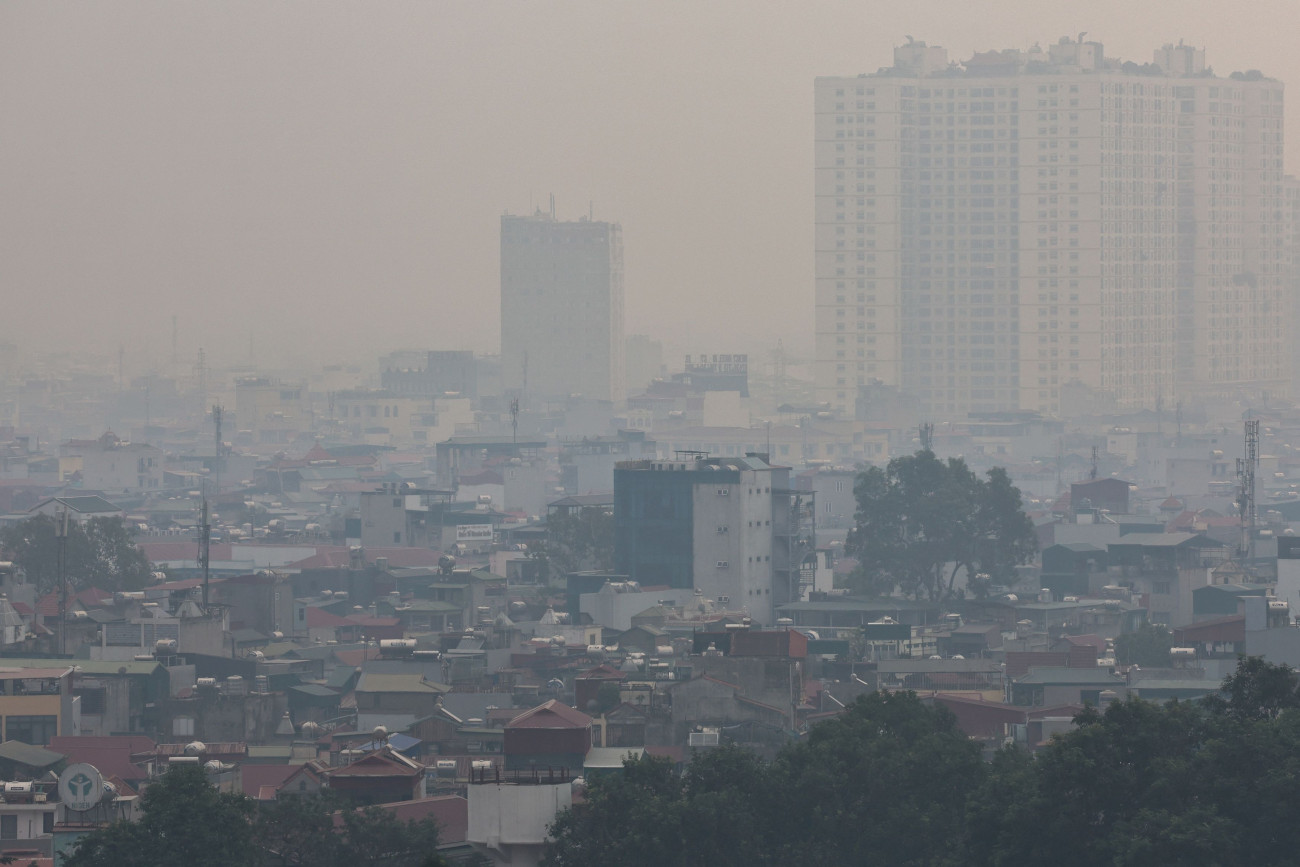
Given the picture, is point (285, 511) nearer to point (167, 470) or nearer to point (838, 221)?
point (167, 470)

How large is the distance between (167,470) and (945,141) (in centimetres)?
4430

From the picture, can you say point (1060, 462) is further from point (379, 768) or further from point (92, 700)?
point (379, 768)

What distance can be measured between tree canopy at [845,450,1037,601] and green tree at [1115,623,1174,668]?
32.6ft

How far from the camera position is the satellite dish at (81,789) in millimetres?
21312

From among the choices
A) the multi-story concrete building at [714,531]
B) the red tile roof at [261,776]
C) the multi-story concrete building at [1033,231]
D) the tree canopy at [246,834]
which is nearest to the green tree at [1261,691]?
the tree canopy at [246,834]

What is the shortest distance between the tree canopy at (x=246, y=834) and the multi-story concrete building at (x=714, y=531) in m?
20.5

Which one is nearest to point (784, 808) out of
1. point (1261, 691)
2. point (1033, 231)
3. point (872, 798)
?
point (872, 798)

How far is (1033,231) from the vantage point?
114 m

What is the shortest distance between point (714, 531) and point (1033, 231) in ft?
249

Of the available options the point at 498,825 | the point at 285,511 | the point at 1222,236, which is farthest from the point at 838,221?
the point at 498,825

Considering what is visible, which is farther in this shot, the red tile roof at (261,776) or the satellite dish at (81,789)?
the red tile roof at (261,776)

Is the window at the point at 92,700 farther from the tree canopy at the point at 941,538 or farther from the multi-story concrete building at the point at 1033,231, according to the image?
the multi-story concrete building at the point at 1033,231

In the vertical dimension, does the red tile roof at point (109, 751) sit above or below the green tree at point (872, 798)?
below

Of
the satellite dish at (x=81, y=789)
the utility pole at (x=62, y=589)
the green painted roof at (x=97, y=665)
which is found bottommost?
the satellite dish at (x=81, y=789)
